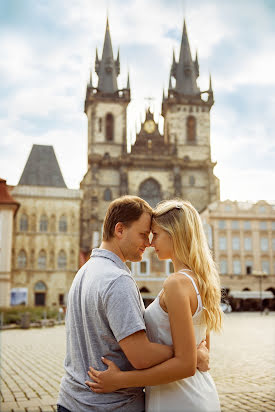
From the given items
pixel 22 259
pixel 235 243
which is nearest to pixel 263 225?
pixel 235 243

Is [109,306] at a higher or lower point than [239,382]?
higher

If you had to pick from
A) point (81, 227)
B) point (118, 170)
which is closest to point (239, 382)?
point (81, 227)

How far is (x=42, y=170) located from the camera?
51531mm

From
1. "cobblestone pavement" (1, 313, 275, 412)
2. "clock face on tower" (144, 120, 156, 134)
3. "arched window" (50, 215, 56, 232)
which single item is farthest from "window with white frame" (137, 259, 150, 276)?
"cobblestone pavement" (1, 313, 275, 412)

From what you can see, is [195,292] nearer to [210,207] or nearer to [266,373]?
[266,373]

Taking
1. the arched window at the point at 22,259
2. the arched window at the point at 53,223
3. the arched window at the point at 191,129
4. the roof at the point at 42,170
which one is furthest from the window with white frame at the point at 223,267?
the arched window at the point at 22,259

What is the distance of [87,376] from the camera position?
7.32 ft

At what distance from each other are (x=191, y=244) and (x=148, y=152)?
54104mm

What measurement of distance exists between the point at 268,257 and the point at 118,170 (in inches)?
724

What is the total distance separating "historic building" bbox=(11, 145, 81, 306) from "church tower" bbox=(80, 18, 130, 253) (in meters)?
2.56

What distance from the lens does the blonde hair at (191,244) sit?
7.59ft

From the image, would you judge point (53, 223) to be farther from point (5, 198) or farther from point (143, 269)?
point (5, 198)

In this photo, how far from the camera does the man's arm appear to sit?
6.81ft

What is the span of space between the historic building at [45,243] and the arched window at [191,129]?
1686 centimetres
